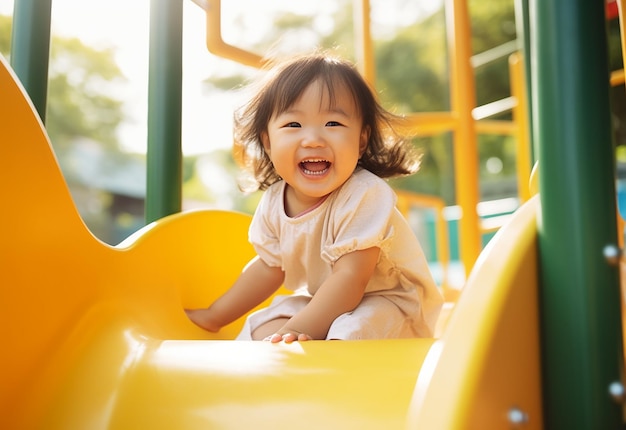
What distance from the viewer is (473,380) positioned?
378 mm

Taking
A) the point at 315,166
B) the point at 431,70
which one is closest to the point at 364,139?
the point at 315,166

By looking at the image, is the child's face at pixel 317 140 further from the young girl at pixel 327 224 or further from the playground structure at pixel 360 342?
the playground structure at pixel 360 342

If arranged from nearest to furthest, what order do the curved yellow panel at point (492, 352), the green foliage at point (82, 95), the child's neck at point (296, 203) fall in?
the curved yellow panel at point (492, 352) < the child's neck at point (296, 203) < the green foliage at point (82, 95)

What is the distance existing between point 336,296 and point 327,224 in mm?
129

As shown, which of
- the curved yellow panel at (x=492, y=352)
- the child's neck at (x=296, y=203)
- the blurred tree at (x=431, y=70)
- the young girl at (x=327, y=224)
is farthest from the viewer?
the blurred tree at (x=431, y=70)

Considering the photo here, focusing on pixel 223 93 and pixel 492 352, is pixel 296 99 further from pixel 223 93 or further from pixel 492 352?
pixel 223 93

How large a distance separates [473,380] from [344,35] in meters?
11.2

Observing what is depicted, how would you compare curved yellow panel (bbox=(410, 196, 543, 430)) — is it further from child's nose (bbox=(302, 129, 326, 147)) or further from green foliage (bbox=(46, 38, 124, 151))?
green foliage (bbox=(46, 38, 124, 151))

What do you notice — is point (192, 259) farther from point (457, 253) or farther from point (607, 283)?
point (457, 253)

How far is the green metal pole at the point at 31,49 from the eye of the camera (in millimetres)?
835

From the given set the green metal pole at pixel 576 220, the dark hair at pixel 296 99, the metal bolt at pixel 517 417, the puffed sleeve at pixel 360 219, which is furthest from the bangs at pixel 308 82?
the metal bolt at pixel 517 417

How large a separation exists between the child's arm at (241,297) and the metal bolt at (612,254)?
60 cm

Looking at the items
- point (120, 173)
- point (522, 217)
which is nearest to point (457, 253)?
point (120, 173)

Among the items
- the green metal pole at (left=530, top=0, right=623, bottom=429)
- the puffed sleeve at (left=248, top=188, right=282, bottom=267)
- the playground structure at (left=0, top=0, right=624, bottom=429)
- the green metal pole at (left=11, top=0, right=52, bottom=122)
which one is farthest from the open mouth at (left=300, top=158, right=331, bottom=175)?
the green metal pole at (left=530, top=0, right=623, bottom=429)
